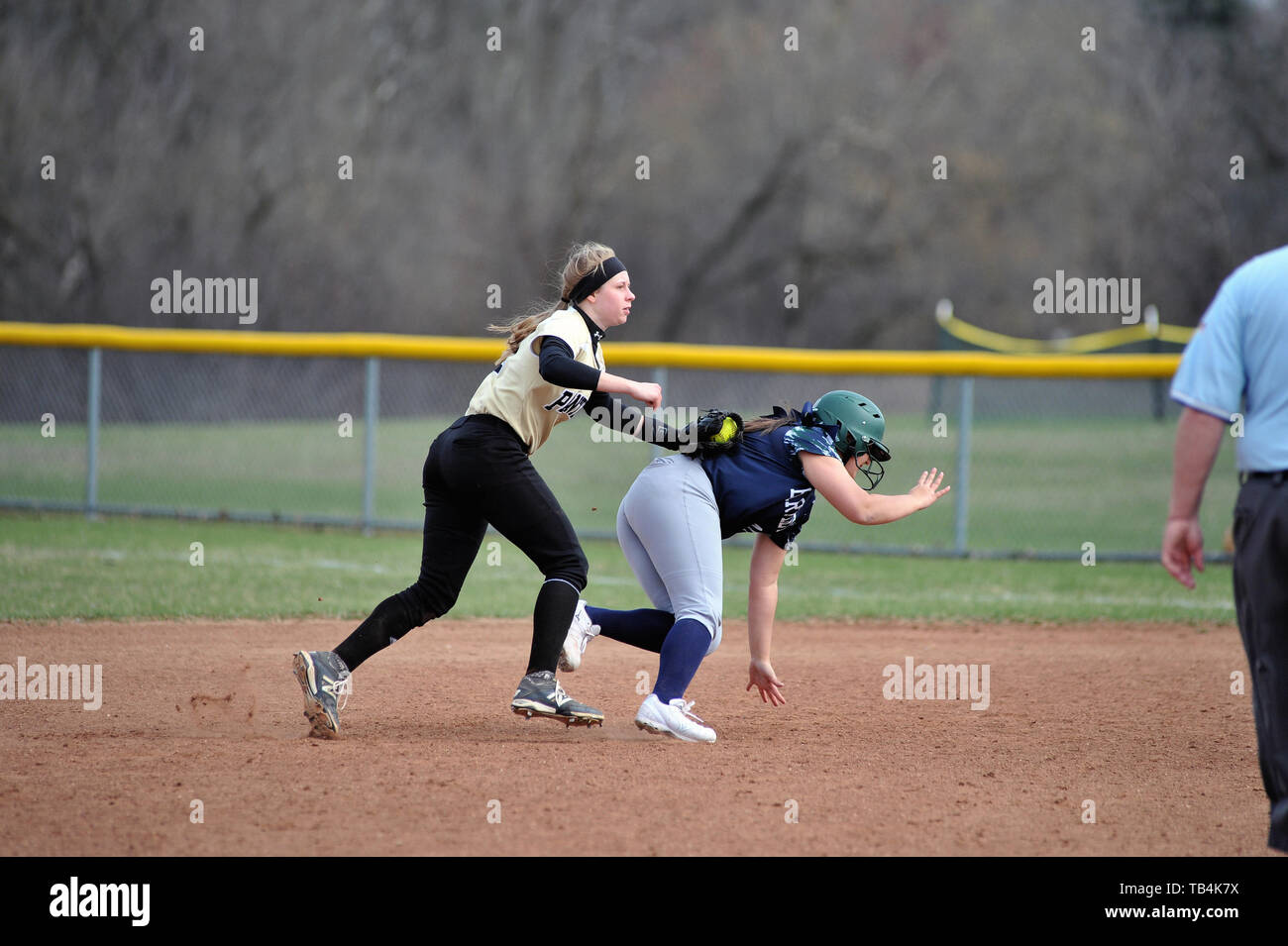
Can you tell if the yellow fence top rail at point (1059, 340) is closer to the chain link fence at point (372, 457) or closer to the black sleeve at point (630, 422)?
the chain link fence at point (372, 457)

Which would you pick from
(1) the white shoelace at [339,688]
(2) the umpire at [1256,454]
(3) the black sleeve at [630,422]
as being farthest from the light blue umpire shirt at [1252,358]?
(1) the white shoelace at [339,688]

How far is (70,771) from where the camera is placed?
471 cm

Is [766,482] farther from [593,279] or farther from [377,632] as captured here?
[377,632]

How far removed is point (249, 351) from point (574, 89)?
2159cm

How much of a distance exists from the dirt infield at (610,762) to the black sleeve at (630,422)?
1.16 m

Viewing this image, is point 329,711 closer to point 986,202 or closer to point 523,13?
point 523,13

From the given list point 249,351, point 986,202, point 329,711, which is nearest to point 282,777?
point 329,711

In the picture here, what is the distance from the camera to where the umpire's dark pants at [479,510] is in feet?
16.9

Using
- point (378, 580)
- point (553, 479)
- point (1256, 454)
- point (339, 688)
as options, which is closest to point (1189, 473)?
point (1256, 454)

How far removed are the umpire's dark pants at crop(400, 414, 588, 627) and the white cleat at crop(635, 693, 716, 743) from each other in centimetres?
54

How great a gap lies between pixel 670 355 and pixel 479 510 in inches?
267

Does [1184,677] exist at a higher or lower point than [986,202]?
lower

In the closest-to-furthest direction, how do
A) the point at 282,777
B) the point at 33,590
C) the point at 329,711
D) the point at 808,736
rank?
the point at 282,777, the point at 329,711, the point at 808,736, the point at 33,590

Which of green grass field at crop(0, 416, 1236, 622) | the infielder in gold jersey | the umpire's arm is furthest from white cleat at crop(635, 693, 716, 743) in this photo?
green grass field at crop(0, 416, 1236, 622)
